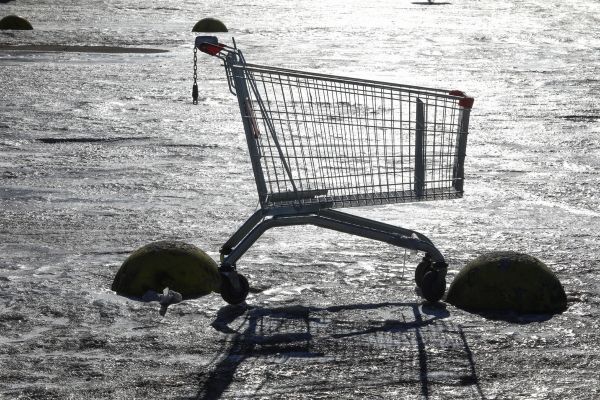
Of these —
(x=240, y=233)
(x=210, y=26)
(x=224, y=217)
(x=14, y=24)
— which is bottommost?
(x=210, y=26)

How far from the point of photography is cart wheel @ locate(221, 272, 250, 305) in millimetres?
6469

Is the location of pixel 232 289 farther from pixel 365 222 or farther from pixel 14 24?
pixel 14 24

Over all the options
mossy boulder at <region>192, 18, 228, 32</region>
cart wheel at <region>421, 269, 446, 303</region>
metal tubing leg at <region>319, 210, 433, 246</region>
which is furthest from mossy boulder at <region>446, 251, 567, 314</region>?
mossy boulder at <region>192, 18, 228, 32</region>

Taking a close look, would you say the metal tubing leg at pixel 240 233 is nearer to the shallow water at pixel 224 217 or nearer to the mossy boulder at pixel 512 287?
the shallow water at pixel 224 217

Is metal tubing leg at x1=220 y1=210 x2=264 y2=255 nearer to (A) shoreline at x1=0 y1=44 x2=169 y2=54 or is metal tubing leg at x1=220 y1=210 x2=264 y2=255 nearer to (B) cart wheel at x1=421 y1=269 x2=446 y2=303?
(B) cart wheel at x1=421 y1=269 x2=446 y2=303

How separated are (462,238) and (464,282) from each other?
4.86ft

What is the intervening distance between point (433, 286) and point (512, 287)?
41 centimetres

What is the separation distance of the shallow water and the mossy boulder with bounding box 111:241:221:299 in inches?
4.9

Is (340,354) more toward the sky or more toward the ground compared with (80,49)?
more toward the sky

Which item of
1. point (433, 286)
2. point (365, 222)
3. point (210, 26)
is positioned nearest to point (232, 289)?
point (365, 222)

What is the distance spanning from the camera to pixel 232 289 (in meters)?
6.47

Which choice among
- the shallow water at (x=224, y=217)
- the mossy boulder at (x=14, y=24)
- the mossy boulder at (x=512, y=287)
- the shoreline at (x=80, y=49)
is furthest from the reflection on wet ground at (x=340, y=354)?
the mossy boulder at (x=14, y=24)

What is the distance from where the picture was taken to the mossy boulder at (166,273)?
21.9ft

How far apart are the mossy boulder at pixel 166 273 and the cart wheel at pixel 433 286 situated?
1.11 m
